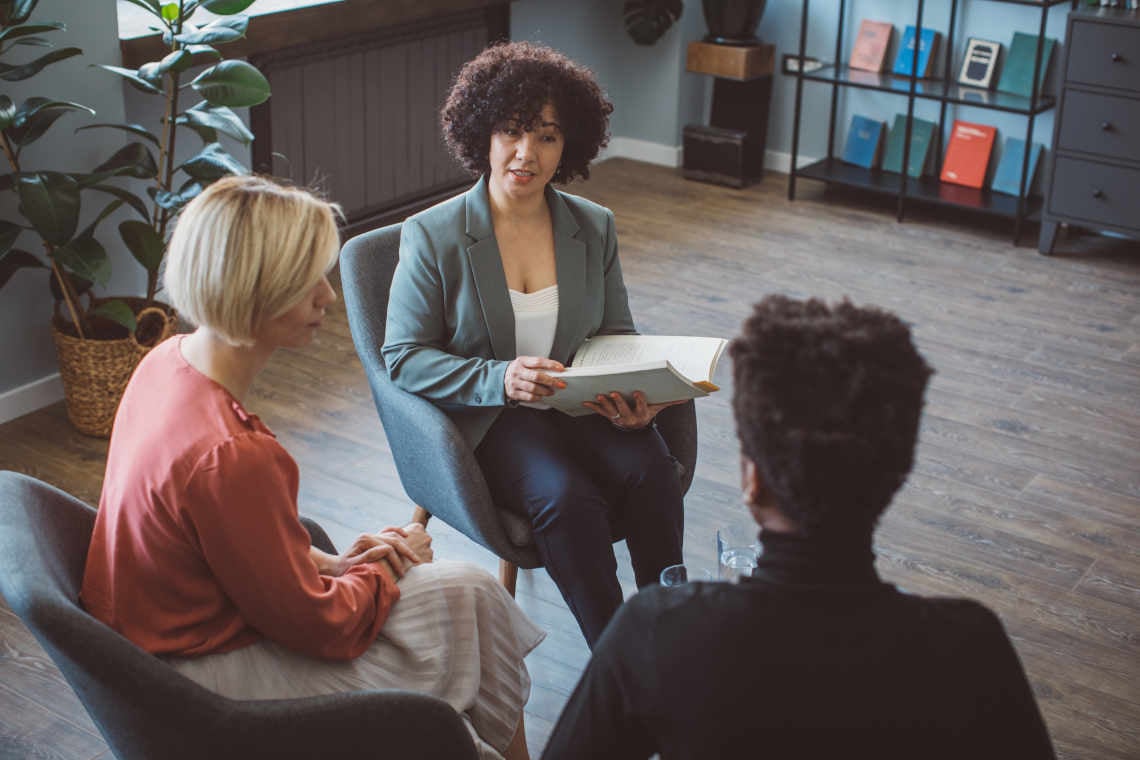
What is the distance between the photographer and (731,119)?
5766 millimetres

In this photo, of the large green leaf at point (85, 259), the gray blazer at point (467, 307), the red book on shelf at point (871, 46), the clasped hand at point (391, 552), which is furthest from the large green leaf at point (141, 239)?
the red book on shelf at point (871, 46)

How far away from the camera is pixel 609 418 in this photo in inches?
91.3

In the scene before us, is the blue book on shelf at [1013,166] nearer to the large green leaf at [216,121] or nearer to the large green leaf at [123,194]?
the large green leaf at [216,121]

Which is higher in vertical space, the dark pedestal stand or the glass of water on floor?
the dark pedestal stand

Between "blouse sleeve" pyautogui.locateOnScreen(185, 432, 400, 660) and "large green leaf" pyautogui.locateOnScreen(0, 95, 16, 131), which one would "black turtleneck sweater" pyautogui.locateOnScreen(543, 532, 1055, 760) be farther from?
"large green leaf" pyautogui.locateOnScreen(0, 95, 16, 131)

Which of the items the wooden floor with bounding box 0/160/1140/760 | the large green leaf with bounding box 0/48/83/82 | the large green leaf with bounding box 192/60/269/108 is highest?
the large green leaf with bounding box 0/48/83/82

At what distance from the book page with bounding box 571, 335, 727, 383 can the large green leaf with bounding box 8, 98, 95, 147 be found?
55.2 inches

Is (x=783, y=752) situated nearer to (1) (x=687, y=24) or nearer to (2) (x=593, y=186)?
(2) (x=593, y=186)

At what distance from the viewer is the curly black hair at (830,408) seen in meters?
1.09

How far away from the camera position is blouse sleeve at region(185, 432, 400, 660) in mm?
1511

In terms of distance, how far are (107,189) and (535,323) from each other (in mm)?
1361

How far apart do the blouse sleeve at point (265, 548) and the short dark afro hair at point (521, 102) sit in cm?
101

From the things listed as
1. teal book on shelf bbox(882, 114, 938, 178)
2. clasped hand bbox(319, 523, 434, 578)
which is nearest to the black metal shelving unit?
teal book on shelf bbox(882, 114, 938, 178)

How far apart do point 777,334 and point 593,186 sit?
4.60 m
